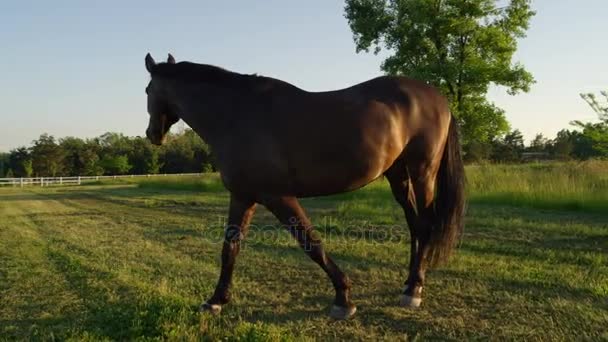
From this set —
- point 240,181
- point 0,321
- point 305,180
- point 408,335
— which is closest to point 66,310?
point 0,321

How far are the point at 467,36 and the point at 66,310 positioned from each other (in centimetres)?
1929

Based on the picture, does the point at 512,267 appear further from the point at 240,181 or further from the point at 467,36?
the point at 467,36

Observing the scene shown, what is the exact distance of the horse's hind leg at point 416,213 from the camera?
4.04m

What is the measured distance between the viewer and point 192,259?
5938 mm

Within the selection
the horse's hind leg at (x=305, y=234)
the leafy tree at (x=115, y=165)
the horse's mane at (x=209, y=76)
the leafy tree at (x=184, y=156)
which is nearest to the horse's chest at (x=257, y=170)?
the horse's hind leg at (x=305, y=234)

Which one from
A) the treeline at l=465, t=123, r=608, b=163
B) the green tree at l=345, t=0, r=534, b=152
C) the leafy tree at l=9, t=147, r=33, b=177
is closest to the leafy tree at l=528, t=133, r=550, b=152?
the treeline at l=465, t=123, r=608, b=163

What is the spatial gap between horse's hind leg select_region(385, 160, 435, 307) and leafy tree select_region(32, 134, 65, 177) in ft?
205

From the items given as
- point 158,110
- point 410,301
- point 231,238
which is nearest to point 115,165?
point 158,110

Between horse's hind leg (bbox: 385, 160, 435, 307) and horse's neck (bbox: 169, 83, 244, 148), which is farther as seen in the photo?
horse's hind leg (bbox: 385, 160, 435, 307)

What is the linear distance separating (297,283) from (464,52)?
17376mm

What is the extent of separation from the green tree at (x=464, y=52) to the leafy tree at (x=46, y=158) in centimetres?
5202

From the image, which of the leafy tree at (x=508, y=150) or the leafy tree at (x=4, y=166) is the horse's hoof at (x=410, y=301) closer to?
the leafy tree at (x=508, y=150)

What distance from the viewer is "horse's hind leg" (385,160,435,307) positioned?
4.04 metres

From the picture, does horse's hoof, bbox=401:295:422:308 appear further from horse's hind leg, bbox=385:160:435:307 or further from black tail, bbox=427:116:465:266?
black tail, bbox=427:116:465:266
